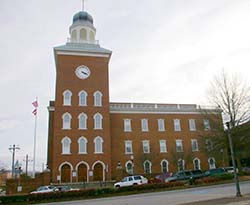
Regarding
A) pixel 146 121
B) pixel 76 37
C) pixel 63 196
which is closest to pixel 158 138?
pixel 146 121

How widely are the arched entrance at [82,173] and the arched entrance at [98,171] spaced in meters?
1.43

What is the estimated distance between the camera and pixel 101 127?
45875 millimetres

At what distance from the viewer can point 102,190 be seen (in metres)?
27.5

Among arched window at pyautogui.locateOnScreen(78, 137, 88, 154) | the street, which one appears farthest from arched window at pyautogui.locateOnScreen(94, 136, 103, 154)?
the street

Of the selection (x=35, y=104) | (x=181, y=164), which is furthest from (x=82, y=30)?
(x=181, y=164)

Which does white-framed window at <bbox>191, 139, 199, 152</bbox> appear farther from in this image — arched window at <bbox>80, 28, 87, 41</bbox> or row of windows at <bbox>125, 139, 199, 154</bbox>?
arched window at <bbox>80, 28, 87, 41</bbox>

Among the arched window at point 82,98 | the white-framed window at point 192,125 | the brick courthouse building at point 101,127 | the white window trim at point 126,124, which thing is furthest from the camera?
the white-framed window at point 192,125

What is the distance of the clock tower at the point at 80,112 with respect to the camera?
43.1 m

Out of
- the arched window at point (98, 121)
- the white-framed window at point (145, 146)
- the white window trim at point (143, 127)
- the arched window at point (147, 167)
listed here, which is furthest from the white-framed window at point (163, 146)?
the arched window at point (98, 121)

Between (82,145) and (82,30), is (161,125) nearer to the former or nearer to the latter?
(82,145)

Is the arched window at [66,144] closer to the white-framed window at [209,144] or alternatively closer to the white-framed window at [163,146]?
the white-framed window at [163,146]

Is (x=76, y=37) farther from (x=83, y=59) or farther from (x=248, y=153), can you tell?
(x=248, y=153)

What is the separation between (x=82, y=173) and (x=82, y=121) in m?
8.05

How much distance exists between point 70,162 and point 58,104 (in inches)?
362
